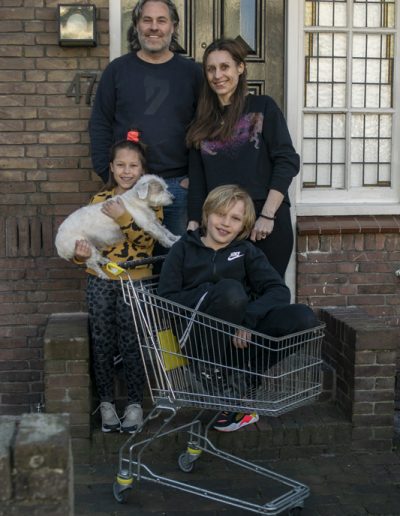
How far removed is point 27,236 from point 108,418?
1388 mm

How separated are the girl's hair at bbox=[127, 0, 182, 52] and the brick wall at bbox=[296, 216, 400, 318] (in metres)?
1.52

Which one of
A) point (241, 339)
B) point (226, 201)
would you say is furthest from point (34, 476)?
point (226, 201)

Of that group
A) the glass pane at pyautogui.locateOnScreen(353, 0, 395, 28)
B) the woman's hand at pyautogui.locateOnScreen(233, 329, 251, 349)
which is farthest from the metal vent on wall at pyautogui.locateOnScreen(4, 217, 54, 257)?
the glass pane at pyautogui.locateOnScreen(353, 0, 395, 28)

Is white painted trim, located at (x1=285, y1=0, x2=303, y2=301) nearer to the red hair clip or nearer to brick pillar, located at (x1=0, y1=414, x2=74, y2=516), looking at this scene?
the red hair clip

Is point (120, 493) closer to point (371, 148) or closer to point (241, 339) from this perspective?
point (241, 339)

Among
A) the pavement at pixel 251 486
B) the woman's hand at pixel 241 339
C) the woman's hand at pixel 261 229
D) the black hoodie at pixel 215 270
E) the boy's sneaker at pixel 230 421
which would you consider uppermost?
the woman's hand at pixel 261 229

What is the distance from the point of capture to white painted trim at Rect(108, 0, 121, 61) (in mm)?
5105

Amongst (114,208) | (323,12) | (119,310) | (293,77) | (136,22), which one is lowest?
(119,310)

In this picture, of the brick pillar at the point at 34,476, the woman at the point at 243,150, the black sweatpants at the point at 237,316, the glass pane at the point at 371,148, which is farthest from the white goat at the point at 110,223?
the brick pillar at the point at 34,476

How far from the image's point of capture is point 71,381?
4477 mm

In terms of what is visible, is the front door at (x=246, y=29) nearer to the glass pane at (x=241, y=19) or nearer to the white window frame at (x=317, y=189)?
the glass pane at (x=241, y=19)

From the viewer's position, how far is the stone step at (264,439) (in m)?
4.50

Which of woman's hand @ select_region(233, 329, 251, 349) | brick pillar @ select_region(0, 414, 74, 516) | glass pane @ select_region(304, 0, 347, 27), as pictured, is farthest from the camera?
glass pane @ select_region(304, 0, 347, 27)

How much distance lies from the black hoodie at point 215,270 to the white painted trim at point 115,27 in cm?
177
